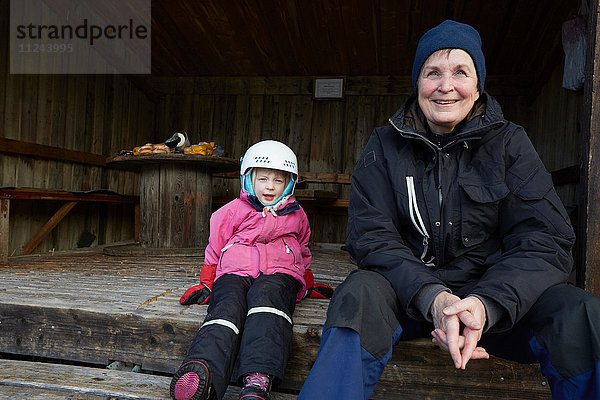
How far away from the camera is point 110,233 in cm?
602

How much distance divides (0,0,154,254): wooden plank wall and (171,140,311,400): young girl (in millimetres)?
3147

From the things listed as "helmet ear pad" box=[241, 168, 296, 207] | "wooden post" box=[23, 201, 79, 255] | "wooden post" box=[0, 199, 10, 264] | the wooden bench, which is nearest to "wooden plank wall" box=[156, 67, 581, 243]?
the wooden bench

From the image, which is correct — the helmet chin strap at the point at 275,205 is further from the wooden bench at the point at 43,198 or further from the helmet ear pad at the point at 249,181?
the wooden bench at the point at 43,198

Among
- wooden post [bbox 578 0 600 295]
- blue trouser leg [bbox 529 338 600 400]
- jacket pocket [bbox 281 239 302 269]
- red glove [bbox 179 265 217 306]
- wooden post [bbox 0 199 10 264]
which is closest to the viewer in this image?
blue trouser leg [bbox 529 338 600 400]

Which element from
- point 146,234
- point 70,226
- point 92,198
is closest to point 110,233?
point 70,226

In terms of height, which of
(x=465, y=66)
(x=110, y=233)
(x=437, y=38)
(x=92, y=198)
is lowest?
(x=110, y=233)

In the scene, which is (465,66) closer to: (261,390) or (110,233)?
(261,390)

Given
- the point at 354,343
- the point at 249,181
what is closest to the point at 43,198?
the point at 249,181

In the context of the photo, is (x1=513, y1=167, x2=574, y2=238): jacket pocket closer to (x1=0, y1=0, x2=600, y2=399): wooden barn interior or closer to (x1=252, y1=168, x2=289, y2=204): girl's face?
(x1=252, y1=168, x2=289, y2=204): girl's face

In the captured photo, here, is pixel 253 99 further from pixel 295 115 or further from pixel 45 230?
pixel 45 230

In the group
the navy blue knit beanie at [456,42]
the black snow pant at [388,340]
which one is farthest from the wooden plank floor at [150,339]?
the navy blue knit beanie at [456,42]

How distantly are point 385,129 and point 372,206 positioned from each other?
38cm

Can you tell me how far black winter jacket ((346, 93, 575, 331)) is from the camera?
58.7 inches

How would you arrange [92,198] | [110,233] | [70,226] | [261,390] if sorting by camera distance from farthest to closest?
[110,233] < [70,226] < [92,198] < [261,390]
